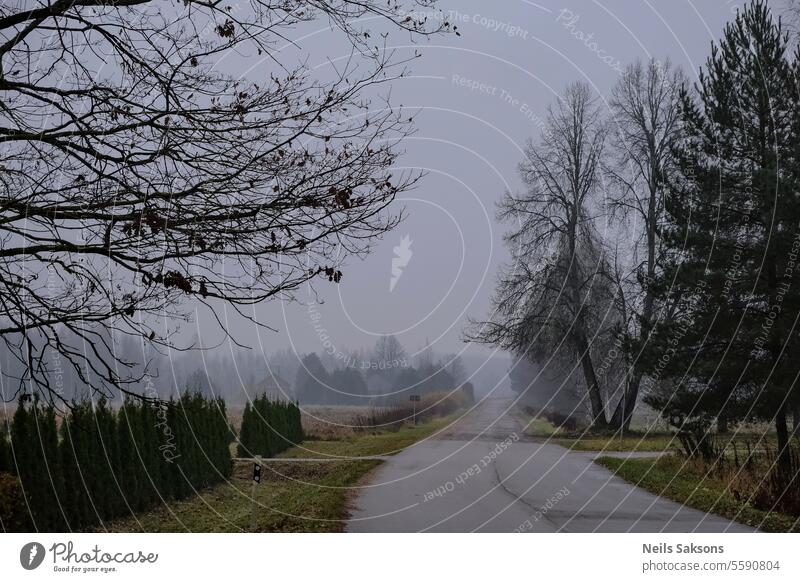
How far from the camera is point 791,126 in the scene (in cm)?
829

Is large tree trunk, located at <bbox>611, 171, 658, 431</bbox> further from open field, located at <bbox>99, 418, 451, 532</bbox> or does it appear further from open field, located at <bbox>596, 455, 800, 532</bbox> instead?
open field, located at <bbox>99, 418, 451, 532</bbox>

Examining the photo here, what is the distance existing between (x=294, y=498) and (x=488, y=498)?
1.75 meters

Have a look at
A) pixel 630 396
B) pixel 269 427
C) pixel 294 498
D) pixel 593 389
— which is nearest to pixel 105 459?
pixel 269 427

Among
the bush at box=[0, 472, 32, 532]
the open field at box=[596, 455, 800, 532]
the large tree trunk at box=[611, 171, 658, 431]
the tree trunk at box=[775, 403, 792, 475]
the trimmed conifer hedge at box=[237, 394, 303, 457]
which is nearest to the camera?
the bush at box=[0, 472, 32, 532]

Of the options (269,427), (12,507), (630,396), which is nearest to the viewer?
(12,507)

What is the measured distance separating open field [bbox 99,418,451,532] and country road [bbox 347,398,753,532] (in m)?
0.16

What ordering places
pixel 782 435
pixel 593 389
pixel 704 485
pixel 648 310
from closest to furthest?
pixel 704 485 → pixel 782 435 → pixel 648 310 → pixel 593 389

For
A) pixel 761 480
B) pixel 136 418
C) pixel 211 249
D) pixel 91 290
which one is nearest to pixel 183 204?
pixel 211 249

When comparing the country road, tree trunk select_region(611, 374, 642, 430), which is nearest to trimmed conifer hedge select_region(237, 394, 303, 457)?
the country road

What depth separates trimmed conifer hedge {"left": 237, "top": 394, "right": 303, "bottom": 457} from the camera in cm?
607

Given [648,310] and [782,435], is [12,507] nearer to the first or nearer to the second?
[648,310]

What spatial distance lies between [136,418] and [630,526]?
14.4ft

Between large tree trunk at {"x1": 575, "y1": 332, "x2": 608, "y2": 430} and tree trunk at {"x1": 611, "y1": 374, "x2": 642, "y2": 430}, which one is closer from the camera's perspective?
tree trunk at {"x1": 611, "y1": 374, "x2": 642, "y2": 430}

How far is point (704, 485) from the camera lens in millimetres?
7590
